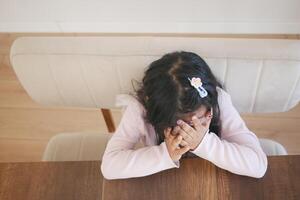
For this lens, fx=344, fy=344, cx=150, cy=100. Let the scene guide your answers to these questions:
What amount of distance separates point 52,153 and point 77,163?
445 mm

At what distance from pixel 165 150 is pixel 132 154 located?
3.7 inches

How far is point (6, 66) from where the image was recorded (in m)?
1.96

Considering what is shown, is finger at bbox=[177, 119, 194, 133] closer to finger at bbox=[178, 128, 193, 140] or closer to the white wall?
finger at bbox=[178, 128, 193, 140]

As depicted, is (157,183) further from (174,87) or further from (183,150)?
(174,87)

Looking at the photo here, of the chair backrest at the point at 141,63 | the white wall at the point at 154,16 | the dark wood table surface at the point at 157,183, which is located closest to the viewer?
the dark wood table surface at the point at 157,183

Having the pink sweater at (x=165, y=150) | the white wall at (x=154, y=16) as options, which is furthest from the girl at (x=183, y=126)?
the white wall at (x=154, y=16)

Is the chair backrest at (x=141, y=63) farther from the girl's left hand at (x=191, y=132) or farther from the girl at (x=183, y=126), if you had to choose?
the girl's left hand at (x=191, y=132)

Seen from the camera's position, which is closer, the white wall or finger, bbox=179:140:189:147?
finger, bbox=179:140:189:147

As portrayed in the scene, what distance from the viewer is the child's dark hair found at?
796 mm

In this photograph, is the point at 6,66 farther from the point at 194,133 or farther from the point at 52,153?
the point at 194,133

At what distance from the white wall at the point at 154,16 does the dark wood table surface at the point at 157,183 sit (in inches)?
48.9

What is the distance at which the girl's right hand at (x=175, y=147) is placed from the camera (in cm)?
76

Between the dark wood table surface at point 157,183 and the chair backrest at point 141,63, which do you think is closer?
the dark wood table surface at point 157,183

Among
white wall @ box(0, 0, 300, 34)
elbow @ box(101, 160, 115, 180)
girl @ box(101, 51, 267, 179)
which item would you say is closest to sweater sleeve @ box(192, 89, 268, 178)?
girl @ box(101, 51, 267, 179)
